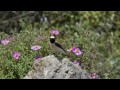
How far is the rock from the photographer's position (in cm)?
293

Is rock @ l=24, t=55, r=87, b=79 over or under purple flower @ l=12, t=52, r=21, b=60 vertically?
under

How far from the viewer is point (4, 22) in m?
7.82

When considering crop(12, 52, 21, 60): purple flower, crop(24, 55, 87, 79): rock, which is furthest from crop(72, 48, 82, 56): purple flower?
crop(24, 55, 87, 79): rock

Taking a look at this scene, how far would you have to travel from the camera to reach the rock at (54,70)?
293 centimetres

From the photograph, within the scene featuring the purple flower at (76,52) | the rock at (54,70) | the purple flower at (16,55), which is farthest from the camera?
the purple flower at (76,52)

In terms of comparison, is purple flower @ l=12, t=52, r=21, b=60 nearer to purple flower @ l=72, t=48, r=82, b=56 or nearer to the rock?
the rock

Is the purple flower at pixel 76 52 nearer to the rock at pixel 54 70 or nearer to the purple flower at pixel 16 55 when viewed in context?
the purple flower at pixel 16 55

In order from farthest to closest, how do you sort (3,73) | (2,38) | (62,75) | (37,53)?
(2,38) → (37,53) → (3,73) → (62,75)

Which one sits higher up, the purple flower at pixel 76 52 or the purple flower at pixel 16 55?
the purple flower at pixel 16 55

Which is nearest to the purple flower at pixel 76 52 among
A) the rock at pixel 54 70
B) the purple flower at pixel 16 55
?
the purple flower at pixel 16 55

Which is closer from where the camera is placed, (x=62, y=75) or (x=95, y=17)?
(x=62, y=75)

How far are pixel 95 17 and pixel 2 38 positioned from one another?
13.4ft
